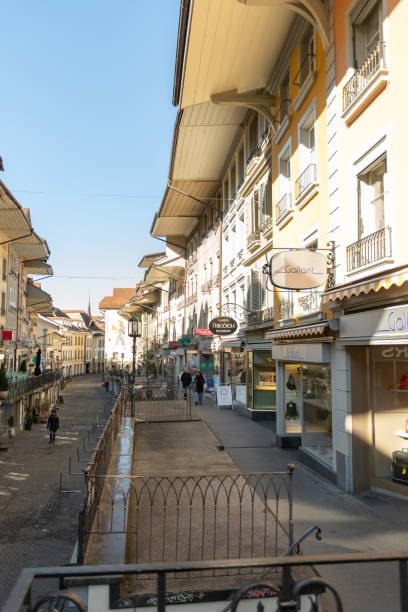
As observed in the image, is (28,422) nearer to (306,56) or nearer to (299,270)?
(299,270)

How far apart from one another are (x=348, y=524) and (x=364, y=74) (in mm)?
7721

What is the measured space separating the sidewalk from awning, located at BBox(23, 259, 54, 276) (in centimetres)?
3276

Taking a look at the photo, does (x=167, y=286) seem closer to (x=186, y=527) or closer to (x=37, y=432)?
(x=37, y=432)

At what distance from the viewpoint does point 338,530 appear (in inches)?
300

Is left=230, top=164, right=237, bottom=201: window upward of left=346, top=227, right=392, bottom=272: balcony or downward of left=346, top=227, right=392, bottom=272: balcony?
upward

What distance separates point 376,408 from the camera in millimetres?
9398

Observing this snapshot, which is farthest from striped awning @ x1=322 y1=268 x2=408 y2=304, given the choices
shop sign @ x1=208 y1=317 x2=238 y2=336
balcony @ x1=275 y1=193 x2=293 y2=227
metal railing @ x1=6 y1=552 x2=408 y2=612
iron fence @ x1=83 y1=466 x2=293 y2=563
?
shop sign @ x1=208 y1=317 x2=238 y2=336

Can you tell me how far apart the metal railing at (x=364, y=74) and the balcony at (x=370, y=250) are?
8.59ft

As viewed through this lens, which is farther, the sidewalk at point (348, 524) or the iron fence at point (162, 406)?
the iron fence at point (162, 406)

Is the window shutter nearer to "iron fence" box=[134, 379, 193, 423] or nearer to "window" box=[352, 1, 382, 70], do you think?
"iron fence" box=[134, 379, 193, 423]

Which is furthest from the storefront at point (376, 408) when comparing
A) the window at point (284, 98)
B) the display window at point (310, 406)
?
the window at point (284, 98)

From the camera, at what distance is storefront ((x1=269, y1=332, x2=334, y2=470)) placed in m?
10.9

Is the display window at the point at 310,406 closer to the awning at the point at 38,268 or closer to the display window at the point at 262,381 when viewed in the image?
the display window at the point at 262,381

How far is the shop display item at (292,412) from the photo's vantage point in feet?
46.8
